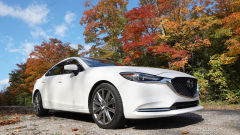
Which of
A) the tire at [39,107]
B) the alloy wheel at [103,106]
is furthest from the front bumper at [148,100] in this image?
the tire at [39,107]

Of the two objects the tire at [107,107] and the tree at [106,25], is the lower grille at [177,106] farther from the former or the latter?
the tree at [106,25]

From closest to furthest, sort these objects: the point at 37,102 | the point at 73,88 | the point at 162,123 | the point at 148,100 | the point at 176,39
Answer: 1. the point at 148,100
2. the point at 162,123
3. the point at 73,88
4. the point at 37,102
5. the point at 176,39

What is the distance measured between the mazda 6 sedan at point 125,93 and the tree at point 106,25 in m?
15.5

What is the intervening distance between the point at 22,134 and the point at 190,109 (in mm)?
2851

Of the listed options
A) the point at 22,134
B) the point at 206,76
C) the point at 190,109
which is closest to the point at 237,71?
the point at 206,76

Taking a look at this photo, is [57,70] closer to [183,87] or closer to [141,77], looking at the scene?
[141,77]

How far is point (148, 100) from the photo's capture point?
Answer: 9.15ft

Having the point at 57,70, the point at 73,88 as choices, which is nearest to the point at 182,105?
the point at 73,88

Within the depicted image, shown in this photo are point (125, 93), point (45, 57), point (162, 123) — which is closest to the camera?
point (125, 93)

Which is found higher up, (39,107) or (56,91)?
(56,91)

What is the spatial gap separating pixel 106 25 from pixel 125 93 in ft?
58.0

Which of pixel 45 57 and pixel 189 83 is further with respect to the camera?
pixel 45 57

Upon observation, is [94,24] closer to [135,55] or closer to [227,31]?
[135,55]

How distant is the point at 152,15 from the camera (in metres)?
14.5
